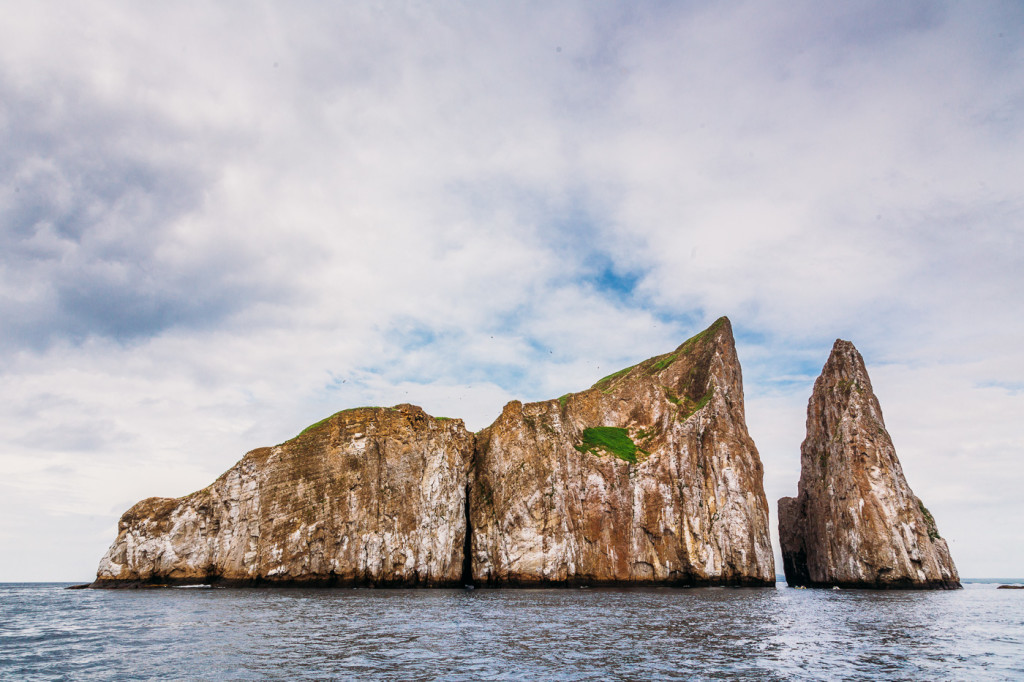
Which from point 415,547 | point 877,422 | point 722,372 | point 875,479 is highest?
point 722,372

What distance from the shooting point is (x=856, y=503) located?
7588cm

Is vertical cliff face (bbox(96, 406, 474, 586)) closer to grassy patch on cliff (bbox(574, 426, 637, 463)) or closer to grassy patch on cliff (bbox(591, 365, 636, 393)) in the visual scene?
grassy patch on cliff (bbox(574, 426, 637, 463))

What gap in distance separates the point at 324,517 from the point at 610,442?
37220 millimetres

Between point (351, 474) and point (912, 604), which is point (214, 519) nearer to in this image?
point (351, 474)

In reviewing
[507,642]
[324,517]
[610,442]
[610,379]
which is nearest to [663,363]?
[610,379]

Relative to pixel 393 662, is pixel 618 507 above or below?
above

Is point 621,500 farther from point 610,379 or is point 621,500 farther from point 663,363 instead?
point 610,379

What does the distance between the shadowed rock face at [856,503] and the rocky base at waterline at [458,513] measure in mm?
11718

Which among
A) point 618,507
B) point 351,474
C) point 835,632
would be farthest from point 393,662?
point 618,507

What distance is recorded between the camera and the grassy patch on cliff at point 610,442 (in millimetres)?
77188

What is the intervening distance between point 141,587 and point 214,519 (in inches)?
395

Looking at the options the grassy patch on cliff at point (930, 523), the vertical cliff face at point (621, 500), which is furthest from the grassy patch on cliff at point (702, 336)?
the grassy patch on cliff at point (930, 523)

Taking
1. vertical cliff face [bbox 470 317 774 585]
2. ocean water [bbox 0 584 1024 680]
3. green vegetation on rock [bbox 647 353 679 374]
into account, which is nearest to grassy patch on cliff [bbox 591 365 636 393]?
green vegetation on rock [bbox 647 353 679 374]

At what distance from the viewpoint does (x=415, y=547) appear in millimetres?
68125
